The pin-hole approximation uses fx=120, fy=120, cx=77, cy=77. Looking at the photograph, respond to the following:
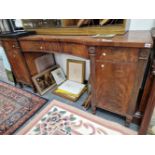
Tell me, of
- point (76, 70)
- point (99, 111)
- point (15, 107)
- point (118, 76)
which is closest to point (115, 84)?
point (118, 76)

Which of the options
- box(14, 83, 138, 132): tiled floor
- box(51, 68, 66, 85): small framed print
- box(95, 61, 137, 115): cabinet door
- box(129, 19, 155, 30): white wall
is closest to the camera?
box(95, 61, 137, 115): cabinet door

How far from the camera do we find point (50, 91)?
195cm

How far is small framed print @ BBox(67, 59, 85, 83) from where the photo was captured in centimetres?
192

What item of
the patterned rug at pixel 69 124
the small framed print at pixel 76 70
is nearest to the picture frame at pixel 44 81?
the small framed print at pixel 76 70

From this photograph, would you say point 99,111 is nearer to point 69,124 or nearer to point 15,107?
point 69,124

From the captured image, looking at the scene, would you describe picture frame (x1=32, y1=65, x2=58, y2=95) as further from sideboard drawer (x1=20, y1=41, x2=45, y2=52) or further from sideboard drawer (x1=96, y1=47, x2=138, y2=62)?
sideboard drawer (x1=96, y1=47, x2=138, y2=62)

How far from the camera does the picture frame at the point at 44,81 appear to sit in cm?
186

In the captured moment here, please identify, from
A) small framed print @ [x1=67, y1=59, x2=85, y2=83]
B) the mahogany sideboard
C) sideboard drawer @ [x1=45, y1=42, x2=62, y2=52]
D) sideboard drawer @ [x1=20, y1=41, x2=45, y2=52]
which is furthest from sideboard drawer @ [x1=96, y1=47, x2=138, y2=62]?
small framed print @ [x1=67, y1=59, x2=85, y2=83]

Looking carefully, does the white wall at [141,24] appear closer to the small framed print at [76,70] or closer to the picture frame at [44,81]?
the small framed print at [76,70]

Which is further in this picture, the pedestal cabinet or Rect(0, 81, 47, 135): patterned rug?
Rect(0, 81, 47, 135): patterned rug

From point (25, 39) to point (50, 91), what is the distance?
0.86m

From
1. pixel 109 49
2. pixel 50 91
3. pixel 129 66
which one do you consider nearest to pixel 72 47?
pixel 109 49

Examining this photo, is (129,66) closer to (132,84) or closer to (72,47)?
(132,84)

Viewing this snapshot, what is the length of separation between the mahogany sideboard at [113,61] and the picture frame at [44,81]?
53 centimetres
